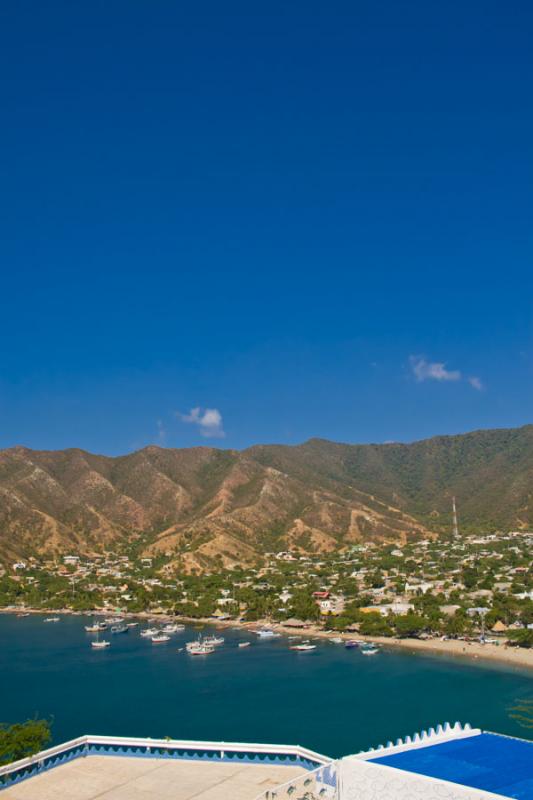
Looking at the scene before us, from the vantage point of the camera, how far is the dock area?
27.5 meters

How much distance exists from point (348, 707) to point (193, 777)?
109ft

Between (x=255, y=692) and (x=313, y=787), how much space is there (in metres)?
43.4

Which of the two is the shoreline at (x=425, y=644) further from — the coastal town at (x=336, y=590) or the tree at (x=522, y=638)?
the tree at (x=522, y=638)

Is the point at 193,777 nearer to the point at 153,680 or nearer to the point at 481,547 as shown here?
the point at 153,680

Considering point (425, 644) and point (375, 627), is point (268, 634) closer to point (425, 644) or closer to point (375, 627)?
point (375, 627)

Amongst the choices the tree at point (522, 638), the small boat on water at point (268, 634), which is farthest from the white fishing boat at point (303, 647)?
the tree at point (522, 638)

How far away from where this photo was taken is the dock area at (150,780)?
27.5 metres

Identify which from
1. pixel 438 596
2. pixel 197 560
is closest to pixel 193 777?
pixel 438 596

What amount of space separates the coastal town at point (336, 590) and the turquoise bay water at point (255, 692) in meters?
10.3

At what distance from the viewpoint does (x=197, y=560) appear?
153 meters

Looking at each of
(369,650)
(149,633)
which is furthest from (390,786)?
(149,633)

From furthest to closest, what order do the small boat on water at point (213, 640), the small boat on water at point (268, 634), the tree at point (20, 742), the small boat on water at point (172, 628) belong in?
the small boat on water at point (172, 628) < the small boat on water at point (268, 634) < the small boat on water at point (213, 640) < the tree at point (20, 742)

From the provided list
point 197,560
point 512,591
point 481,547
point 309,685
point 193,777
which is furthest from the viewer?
point 481,547

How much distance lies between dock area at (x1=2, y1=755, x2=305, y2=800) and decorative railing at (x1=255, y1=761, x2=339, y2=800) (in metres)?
2.51
